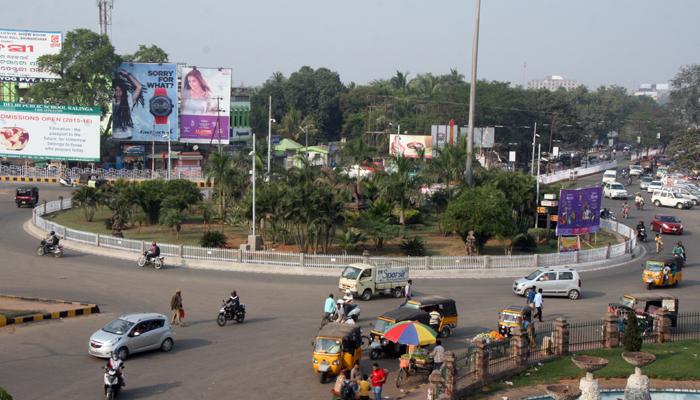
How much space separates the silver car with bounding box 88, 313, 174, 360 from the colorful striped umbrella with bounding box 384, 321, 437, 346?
648 centimetres

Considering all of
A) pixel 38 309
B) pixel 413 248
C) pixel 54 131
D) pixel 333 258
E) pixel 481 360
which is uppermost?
pixel 54 131

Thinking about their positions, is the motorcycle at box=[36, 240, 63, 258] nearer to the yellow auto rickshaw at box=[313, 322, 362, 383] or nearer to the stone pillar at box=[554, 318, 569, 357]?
the yellow auto rickshaw at box=[313, 322, 362, 383]

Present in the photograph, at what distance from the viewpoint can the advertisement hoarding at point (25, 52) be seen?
245 feet

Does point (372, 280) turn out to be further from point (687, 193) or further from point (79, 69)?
point (79, 69)

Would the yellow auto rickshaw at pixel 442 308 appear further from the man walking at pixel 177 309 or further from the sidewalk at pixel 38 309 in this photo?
the sidewalk at pixel 38 309

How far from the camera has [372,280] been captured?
29.8 meters

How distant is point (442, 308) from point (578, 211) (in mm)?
18273

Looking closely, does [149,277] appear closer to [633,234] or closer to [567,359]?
[567,359]

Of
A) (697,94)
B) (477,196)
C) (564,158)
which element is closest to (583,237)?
(477,196)

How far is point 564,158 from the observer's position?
120 metres

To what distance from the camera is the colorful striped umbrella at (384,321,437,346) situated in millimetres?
20406

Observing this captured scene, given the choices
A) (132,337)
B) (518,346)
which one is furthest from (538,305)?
(132,337)

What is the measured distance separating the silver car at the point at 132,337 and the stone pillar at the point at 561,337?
11111mm

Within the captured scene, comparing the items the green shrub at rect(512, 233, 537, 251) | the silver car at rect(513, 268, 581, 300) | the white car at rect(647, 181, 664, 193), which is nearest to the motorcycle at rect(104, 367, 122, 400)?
the silver car at rect(513, 268, 581, 300)
